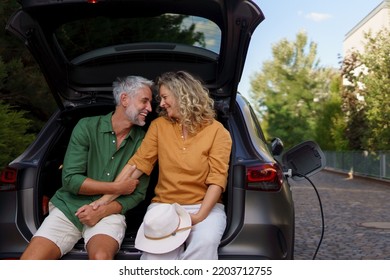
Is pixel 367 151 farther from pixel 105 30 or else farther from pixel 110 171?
pixel 110 171

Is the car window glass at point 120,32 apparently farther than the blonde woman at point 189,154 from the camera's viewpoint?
Yes

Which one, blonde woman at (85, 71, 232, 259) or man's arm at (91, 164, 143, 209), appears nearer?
blonde woman at (85, 71, 232, 259)

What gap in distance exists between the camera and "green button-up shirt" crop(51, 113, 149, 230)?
13.5 feet

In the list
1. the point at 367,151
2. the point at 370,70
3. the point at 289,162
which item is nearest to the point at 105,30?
the point at 289,162

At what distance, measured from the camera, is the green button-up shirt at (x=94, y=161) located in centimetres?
412

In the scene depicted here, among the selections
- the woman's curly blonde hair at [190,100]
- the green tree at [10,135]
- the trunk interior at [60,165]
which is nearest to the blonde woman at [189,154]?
the woman's curly blonde hair at [190,100]

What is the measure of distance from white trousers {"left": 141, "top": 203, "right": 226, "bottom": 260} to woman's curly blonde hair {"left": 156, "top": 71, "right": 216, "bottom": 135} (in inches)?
20.9

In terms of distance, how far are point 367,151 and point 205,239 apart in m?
24.5

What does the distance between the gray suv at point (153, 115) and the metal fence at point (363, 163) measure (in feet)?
64.3

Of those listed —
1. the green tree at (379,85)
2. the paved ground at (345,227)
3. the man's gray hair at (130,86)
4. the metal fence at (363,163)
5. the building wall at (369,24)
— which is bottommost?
the metal fence at (363,163)

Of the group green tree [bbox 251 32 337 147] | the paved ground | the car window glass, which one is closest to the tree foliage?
the paved ground

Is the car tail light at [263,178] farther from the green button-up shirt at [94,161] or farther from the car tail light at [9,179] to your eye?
the car tail light at [9,179]

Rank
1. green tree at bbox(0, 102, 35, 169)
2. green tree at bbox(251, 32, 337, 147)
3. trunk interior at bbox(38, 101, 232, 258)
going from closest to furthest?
1. trunk interior at bbox(38, 101, 232, 258)
2. green tree at bbox(0, 102, 35, 169)
3. green tree at bbox(251, 32, 337, 147)

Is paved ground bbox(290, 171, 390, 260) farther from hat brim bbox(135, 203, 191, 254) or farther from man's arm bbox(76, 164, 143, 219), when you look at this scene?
hat brim bbox(135, 203, 191, 254)
